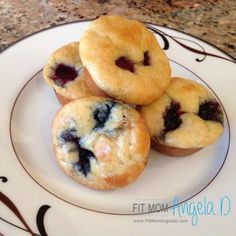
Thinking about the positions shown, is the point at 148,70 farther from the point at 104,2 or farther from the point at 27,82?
Result: the point at 104,2

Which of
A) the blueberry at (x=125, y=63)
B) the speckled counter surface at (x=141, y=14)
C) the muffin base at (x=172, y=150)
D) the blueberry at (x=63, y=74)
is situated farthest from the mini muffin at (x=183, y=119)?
the speckled counter surface at (x=141, y=14)

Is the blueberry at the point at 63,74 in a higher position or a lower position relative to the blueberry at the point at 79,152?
higher

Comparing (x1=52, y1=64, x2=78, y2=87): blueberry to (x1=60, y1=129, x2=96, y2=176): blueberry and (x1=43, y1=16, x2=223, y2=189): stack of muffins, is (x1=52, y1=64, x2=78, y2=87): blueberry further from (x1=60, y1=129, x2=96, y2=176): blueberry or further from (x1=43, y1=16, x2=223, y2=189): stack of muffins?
(x1=60, y1=129, x2=96, y2=176): blueberry

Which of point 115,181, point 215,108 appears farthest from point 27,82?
point 215,108

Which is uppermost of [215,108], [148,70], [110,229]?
[148,70]

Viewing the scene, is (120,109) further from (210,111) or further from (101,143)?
(210,111)

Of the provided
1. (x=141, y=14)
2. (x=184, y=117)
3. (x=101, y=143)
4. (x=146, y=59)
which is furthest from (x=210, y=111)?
(x=141, y=14)

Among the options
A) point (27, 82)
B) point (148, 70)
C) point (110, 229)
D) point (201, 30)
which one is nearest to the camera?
point (110, 229)

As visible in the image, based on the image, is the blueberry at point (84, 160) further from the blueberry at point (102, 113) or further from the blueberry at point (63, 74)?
the blueberry at point (63, 74)
